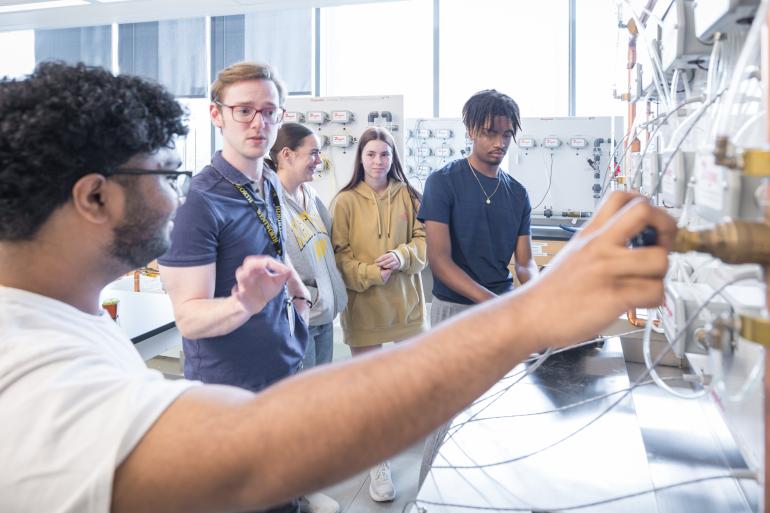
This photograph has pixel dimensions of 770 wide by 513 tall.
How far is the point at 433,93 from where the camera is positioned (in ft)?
19.5

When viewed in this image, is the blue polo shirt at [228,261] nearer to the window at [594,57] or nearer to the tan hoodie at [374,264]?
the tan hoodie at [374,264]

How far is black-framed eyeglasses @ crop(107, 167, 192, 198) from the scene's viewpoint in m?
0.88

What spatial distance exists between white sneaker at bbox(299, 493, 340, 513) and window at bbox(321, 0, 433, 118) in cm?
408

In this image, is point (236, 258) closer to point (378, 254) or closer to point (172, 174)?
point (172, 174)

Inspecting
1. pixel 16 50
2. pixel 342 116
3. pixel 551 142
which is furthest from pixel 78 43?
pixel 551 142

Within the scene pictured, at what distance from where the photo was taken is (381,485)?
96.2 inches

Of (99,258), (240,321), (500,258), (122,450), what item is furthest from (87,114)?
(500,258)

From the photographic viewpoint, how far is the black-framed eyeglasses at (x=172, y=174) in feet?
2.90

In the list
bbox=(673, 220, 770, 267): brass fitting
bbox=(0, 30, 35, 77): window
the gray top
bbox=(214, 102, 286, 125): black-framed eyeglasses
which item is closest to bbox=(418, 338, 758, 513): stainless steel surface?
bbox=(673, 220, 770, 267): brass fitting

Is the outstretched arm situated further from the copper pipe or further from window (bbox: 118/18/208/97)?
window (bbox: 118/18/208/97)

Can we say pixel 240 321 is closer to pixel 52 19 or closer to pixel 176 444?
pixel 176 444

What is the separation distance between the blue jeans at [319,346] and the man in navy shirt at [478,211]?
0.49 meters

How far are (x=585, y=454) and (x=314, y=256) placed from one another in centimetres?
129

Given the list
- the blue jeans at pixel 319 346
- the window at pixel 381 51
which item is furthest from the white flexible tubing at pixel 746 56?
the window at pixel 381 51
